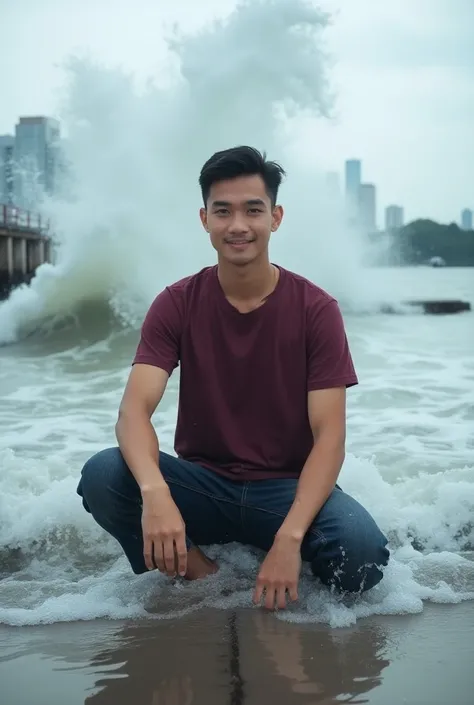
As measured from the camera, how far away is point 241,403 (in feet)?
8.63

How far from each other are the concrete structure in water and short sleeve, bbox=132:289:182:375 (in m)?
21.4

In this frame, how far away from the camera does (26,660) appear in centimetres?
209

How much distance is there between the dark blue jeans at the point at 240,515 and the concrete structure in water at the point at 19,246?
847 inches

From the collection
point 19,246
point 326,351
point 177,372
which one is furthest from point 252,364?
point 19,246

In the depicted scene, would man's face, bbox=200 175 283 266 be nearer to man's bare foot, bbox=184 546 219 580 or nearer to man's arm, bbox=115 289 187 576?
man's arm, bbox=115 289 187 576

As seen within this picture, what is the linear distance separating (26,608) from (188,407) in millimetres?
777

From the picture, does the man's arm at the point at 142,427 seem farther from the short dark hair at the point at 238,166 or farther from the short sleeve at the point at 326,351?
the short dark hair at the point at 238,166

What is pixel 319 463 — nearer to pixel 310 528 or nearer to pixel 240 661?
pixel 310 528

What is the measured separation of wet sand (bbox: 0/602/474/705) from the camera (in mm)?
1873

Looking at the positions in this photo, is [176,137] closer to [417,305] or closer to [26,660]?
[417,305]

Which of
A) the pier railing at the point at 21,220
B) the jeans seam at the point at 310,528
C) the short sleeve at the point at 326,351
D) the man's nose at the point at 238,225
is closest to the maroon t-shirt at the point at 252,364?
the short sleeve at the point at 326,351

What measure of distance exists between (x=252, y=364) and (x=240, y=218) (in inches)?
17.5

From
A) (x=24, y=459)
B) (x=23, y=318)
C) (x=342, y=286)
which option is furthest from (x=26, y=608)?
(x=342, y=286)

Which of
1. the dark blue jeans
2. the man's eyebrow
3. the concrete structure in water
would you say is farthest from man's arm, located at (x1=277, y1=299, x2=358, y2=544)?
the concrete structure in water
